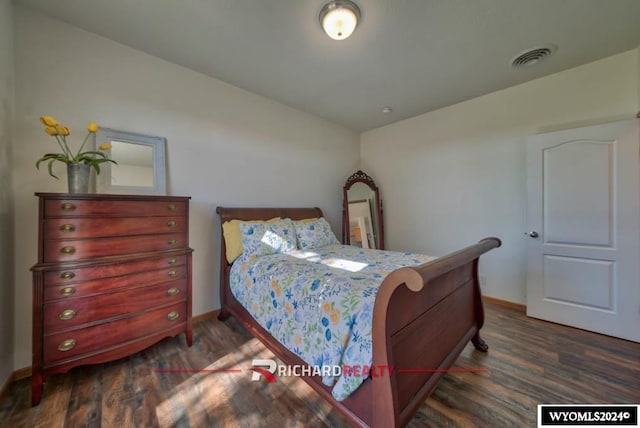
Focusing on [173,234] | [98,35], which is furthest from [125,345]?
[98,35]

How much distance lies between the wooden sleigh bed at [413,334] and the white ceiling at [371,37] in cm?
166

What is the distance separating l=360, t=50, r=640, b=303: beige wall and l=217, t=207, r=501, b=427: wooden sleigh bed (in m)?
1.29

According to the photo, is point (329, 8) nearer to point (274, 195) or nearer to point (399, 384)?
point (274, 195)

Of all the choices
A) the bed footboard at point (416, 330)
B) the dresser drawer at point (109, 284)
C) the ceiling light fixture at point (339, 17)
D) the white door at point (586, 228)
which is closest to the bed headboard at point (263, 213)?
the dresser drawer at point (109, 284)

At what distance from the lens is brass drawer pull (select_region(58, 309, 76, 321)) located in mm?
1454

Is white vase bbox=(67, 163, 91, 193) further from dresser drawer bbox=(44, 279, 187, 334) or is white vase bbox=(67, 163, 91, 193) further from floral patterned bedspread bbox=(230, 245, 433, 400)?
floral patterned bedspread bbox=(230, 245, 433, 400)

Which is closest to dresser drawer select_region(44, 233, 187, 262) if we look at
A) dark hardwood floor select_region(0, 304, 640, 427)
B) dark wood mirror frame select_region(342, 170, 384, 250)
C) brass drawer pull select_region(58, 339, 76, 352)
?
brass drawer pull select_region(58, 339, 76, 352)

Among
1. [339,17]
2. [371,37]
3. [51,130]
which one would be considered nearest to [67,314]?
[51,130]

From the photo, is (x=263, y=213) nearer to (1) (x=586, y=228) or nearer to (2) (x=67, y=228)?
(2) (x=67, y=228)

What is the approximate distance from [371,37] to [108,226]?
7.95 ft

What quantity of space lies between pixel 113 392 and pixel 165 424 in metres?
0.53

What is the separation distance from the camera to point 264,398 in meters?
1.46

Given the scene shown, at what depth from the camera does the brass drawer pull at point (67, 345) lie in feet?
4.76

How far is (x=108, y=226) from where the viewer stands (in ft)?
5.30
